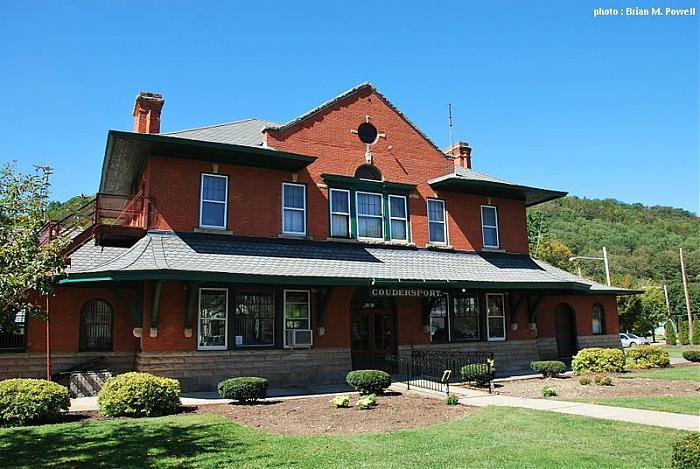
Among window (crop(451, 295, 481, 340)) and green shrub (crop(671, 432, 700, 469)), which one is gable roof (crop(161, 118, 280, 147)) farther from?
green shrub (crop(671, 432, 700, 469))

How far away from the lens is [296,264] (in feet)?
61.2

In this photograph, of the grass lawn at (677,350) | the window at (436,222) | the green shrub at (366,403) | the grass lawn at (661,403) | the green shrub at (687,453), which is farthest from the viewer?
the grass lawn at (677,350)

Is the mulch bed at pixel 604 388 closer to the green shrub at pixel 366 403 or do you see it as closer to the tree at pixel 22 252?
the green shrub at pixel 366 403

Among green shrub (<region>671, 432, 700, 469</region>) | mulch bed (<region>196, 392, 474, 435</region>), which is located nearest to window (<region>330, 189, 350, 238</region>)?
mulch bed (<region>196, 392, 474, 435</region>)

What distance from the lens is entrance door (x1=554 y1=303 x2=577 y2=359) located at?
26.9 metres

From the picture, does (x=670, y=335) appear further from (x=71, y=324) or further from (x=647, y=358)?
(x=71, y=324)

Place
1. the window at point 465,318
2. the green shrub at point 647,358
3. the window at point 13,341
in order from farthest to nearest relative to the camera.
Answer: the green shrub at point 647,358, the window at point 465,318, the window at point 13,341

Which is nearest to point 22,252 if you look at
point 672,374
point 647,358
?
point 672,374

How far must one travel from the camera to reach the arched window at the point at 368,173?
72.3 feet

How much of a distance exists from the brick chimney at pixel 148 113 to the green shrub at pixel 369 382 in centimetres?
1149

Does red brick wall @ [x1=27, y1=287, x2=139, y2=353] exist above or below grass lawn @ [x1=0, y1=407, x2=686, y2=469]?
above

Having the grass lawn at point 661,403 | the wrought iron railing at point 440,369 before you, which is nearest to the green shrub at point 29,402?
the wrought iron railing at point 440,369

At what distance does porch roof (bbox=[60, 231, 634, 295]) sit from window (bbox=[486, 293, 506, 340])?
55.3 inches

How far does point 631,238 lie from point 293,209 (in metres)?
105
